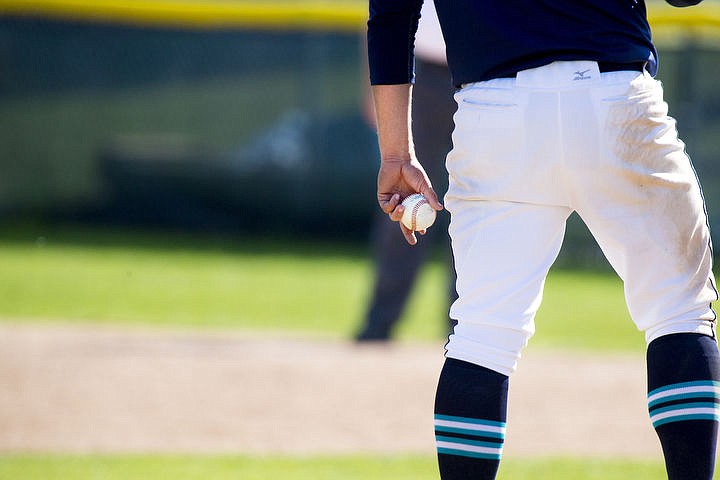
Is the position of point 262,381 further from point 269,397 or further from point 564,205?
point 564,205

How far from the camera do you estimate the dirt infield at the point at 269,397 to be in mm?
3713

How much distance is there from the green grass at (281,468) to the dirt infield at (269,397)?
0.40 ft

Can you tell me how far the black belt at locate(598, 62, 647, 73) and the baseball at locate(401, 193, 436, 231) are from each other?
0.45 meters

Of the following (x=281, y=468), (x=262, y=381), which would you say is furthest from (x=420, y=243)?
(x=281, y=468)

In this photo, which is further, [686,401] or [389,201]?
[389,201]

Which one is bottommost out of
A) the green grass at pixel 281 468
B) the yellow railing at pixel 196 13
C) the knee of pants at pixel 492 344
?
the yellow railing at pixel 196 13

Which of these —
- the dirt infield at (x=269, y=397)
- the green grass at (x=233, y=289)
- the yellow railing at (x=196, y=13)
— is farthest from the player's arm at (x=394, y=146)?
the yellow railing at (x=196, y=13)

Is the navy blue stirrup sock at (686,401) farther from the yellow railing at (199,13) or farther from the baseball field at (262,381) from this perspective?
the yellow railing at (199,13)

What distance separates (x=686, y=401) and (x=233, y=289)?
17.5 ft

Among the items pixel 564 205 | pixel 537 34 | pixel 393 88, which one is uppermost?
pixel 537 34

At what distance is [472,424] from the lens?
2.10m

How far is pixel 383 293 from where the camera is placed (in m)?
5.51

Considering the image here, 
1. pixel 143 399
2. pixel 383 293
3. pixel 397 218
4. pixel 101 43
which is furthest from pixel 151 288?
pixel 397 218

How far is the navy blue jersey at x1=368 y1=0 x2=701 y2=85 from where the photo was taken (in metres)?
2.07
